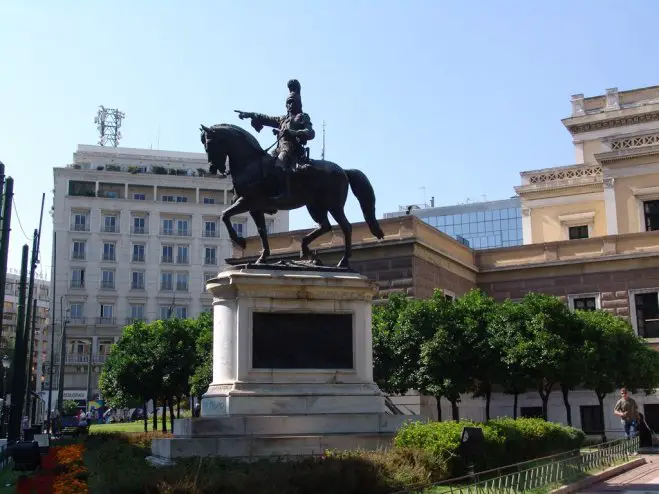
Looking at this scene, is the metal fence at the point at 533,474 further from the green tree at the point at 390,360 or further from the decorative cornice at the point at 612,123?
the decorative cornice at the point at 612,123

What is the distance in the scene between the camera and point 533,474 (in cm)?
1350

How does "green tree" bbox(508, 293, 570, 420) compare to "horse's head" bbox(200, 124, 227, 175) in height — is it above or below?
below

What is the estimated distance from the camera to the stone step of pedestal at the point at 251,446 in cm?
1423

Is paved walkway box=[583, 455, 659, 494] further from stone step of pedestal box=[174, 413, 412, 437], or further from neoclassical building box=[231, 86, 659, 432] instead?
neoclassical building box=[231, 86, 659, 432]

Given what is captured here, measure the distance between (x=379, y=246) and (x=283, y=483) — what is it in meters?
27.1

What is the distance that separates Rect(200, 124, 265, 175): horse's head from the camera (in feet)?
56.6

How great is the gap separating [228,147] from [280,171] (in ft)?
3.99

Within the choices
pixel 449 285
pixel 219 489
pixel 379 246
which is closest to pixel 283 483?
pixel 219 489

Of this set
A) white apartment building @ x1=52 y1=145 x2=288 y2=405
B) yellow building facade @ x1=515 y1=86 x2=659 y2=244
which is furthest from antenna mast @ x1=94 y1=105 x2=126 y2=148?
yellow building facade @ x1=515 y1=86 x2=659 y2=244

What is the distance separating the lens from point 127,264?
90.9 m

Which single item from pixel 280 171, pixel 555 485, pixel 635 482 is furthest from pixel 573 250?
pixel 555 485

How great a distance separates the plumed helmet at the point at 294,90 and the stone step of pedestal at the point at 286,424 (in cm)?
671

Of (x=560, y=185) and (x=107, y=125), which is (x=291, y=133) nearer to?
(x=560, y=185)

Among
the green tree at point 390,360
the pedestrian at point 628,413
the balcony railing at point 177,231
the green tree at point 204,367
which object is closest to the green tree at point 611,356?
the pedestrian at point 628,413
